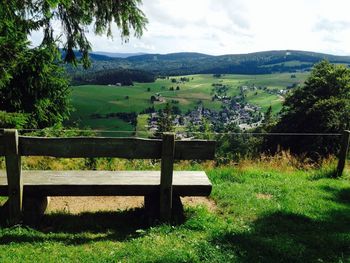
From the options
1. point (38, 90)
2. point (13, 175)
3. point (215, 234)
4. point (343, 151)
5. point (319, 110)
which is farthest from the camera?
point (319, 110)

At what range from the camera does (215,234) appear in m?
6.17

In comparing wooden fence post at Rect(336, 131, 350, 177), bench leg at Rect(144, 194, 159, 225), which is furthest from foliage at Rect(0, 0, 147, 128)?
wooden fence post at Rect(336, 131, 350, 177)

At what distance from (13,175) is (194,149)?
300 cm

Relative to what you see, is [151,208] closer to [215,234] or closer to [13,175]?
[215,234]

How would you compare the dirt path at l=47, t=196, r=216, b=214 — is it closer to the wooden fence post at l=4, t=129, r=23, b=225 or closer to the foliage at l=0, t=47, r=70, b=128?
the wooden fence post at l=4, t=129, r=23, b=225

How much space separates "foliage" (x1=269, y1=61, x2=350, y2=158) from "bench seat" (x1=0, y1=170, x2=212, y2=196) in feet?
96.0

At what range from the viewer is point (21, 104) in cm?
1812

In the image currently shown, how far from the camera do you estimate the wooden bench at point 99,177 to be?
625 cm

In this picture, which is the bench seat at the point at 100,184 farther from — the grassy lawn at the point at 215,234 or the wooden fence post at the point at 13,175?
the grassy lawn at the point at 215,234

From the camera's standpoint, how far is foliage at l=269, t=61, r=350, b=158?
117ft

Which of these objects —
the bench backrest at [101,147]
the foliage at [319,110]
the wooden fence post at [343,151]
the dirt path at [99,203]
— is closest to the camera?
the bench backrest at [101,147]

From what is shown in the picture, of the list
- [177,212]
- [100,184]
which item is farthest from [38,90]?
[177,212]

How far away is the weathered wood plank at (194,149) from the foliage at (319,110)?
29.4 meters

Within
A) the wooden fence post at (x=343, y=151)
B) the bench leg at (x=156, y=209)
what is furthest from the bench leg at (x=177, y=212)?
the wooden fence post at (x=343, y=151)
